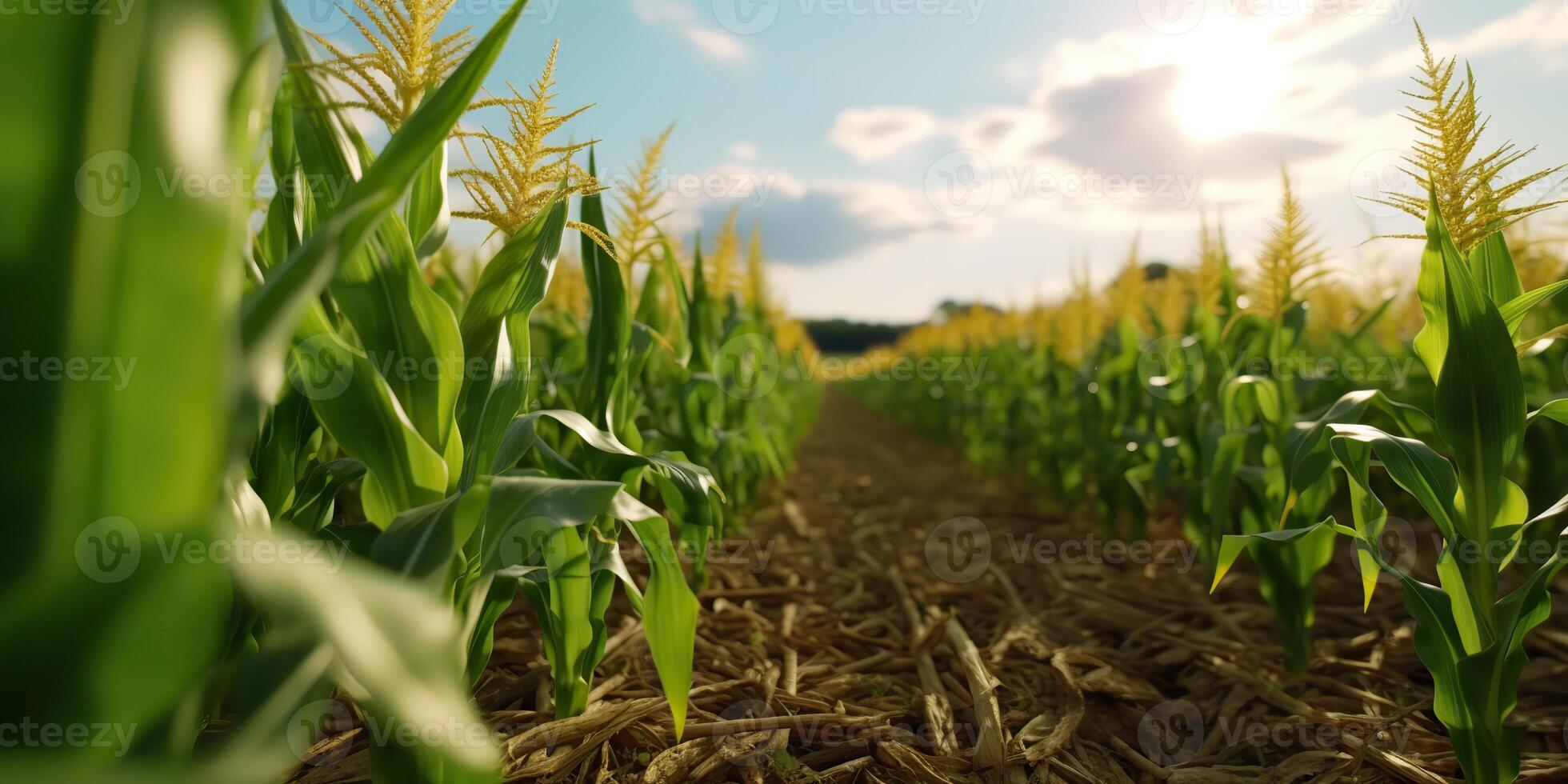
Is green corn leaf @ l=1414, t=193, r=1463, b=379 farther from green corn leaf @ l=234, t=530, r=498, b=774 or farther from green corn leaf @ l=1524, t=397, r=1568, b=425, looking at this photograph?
green corn leaf @ l=234, t=530, r=498, b=774

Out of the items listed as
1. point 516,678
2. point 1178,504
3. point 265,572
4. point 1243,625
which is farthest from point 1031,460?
point 265,572

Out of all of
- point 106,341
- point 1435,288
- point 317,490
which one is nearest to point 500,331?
point 317,490

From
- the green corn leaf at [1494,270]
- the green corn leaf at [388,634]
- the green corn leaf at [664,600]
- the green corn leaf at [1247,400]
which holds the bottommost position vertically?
the green corn leaf at [664,600]

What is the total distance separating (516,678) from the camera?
1894 millimetres

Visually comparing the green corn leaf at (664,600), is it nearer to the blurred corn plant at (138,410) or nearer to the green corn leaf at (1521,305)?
the blurred corn plant at (138,410)

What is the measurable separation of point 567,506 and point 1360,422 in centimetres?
290

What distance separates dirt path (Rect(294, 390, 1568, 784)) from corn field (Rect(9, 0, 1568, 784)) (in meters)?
0.02

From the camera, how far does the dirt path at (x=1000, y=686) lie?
1642 mm

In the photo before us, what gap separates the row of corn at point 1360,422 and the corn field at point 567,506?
0.04 ft

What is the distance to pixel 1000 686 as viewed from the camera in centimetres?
211

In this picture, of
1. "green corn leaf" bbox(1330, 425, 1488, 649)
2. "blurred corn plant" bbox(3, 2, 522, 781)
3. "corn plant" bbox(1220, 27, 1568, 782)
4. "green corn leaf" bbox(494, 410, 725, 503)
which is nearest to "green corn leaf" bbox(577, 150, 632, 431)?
"green corn leaf" bbox(494, 410, 725, 503)

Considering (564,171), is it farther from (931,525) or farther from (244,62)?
(931,525)

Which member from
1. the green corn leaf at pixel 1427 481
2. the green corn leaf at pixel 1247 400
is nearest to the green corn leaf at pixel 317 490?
the green corn leaf at pixel 1427 481

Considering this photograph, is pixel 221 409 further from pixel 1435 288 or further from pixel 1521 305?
pixel 1521 305
